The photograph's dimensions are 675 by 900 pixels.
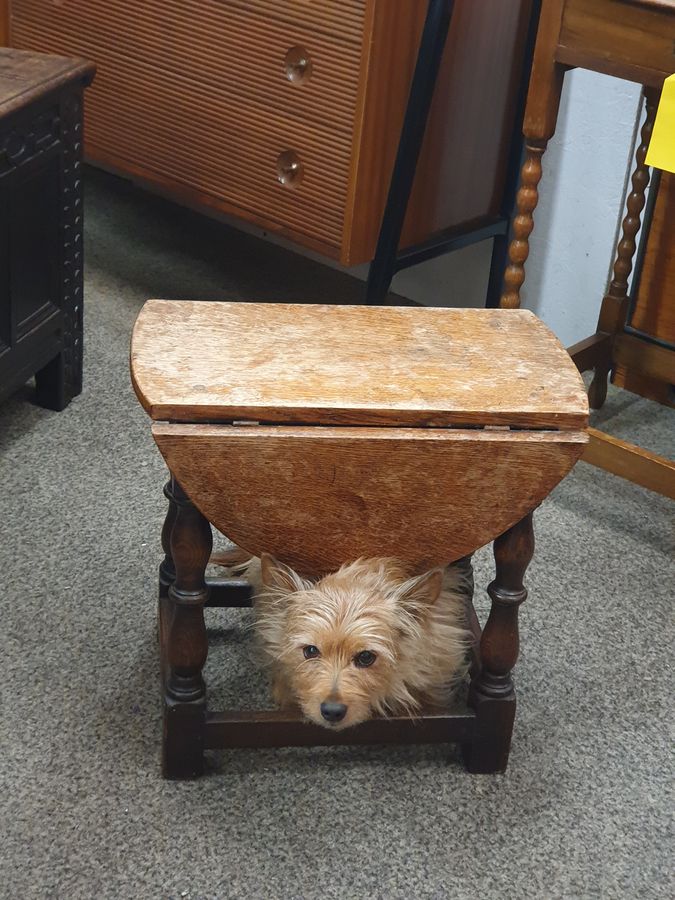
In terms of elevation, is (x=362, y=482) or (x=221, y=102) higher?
(x=221, y=102)

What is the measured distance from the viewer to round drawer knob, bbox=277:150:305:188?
272 cm

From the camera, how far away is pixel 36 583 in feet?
6.88

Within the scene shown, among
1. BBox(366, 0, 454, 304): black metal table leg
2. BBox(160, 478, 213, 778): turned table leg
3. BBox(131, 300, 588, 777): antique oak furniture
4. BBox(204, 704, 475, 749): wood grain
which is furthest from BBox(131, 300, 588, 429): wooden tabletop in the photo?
BBox(366, 0, 454, 304): black metal table leg

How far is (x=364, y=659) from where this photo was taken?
1620 millimetres

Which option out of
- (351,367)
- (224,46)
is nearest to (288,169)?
(224,46)

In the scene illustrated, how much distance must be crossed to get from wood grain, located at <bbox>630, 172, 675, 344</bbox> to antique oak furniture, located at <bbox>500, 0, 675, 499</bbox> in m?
0.03

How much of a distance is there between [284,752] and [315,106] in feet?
4.79

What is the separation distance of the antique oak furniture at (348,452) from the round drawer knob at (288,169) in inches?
41.8

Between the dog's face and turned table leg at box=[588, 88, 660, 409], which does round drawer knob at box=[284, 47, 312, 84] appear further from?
the dog's face

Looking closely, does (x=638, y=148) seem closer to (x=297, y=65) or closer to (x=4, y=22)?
(x=297, y=65)

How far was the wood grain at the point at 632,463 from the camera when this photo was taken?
2.31 meters

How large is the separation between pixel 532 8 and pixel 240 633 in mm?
1621

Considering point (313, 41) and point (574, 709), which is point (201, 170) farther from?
point (574, 709)

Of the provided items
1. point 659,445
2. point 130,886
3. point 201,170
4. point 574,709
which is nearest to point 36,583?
point 130,886
